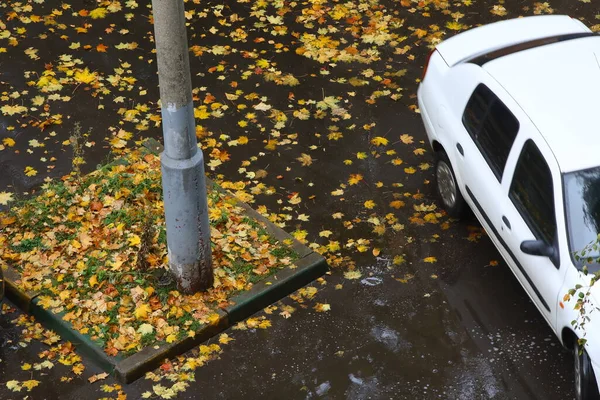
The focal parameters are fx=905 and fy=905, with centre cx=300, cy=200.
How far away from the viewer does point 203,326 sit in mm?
7688

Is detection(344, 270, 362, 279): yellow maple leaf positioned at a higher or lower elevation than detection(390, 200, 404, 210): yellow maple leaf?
lower

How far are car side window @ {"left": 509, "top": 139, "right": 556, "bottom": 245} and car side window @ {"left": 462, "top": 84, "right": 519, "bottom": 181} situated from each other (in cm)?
25

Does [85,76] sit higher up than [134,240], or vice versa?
[134,240]

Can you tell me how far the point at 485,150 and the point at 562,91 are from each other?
85 centimetres

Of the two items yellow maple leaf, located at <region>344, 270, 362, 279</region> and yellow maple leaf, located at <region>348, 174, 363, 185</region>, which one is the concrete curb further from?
yellow maple leaf, located at <region>348, 174, 363, 185</region>

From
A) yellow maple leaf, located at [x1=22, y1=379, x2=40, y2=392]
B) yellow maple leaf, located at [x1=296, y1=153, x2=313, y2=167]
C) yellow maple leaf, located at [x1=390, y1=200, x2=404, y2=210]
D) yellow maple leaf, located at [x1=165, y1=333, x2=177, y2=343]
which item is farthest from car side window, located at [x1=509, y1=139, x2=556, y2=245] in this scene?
yellow maple leaf, located at [x1=22, y1=379, x2=40, y2=392]

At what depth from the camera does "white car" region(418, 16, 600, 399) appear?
703 cm

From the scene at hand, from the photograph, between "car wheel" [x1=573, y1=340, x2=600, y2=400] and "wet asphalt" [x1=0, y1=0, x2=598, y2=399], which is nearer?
"car wheel" [x1=573, y1=340, x2=600, y2=400]

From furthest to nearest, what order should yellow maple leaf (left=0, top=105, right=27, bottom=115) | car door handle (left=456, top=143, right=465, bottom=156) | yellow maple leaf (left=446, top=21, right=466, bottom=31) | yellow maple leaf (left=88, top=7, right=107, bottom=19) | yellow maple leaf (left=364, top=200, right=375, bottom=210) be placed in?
yellow maple leaf (left=88, top=7, right=107, bottom=19), yellow maple leaf (left=446, top=21, right=466, bottom=31), yellow maple leaf (left=0, top=105, right=27, bottom=115), yellow maple leaf (left=364, top=200, right=375, bottom=210), car door handle (left=456, top=143, right=465, bottom=156)

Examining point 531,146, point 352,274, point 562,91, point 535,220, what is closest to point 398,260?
point 352,274

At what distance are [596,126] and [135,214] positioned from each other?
4287 mm

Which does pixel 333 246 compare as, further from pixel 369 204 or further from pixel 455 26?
pixel 455 26

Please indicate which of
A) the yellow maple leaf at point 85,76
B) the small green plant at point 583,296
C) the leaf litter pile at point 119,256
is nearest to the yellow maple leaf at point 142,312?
the leaf litter pile at point 119,256

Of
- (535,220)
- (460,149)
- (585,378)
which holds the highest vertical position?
(535,220)
